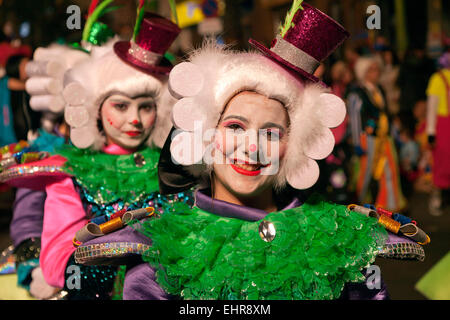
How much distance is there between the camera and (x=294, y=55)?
8.08 feet

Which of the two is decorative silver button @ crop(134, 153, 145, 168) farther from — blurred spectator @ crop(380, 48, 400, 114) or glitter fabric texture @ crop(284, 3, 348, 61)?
blurred spectator @ crop(380, 48, 400, 114)

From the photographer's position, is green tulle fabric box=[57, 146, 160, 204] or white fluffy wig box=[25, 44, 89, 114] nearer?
green tulle fabric box=[57, 146, 160, 204]

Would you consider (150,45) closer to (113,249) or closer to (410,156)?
(113,249)

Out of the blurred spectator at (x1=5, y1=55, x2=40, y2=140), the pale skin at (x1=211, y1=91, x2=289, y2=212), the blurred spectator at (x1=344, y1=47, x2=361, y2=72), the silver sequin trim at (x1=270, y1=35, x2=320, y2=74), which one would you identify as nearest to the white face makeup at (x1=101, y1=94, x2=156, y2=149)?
the pale skin at (x1=211, y1=91, x2=289, y2=212)

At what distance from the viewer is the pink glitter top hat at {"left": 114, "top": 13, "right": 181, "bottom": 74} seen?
133 inches

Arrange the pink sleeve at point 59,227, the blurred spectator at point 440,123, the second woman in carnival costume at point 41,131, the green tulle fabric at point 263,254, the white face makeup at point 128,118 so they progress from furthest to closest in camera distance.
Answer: the blurred spectator at point 440,123
the second woman in carnival costume at point 41,131
the white face makeup at point 128,118
the pink sleeve at point 59,227
the green tulle fabric at point 263,254

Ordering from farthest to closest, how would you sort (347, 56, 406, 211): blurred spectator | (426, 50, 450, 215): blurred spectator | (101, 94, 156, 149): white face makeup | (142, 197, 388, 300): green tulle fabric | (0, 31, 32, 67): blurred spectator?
(426, 50, 450, 215): blurred spectator → (0, 31, 32, 67): blurred spectator → (347, 56, 406, 211): blurred spectator → (101, 94, 156, 149): white face makeup → (142, 197, 388, 300): green tulle fabric

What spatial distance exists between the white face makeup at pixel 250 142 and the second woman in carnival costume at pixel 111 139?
88 cm

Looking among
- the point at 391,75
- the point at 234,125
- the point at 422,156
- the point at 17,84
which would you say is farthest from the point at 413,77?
the point at 234,125

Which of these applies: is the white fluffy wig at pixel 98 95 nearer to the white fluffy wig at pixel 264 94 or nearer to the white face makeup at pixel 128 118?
the white face makeup at pixel 128 118

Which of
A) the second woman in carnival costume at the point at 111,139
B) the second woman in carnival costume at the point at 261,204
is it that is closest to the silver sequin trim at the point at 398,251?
the second woman in carnival costume at the point at 261,204

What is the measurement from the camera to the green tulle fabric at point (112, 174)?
11.1 feet

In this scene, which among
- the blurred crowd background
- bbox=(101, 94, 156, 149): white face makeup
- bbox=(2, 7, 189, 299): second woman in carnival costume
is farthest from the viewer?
the blurred crowd background
